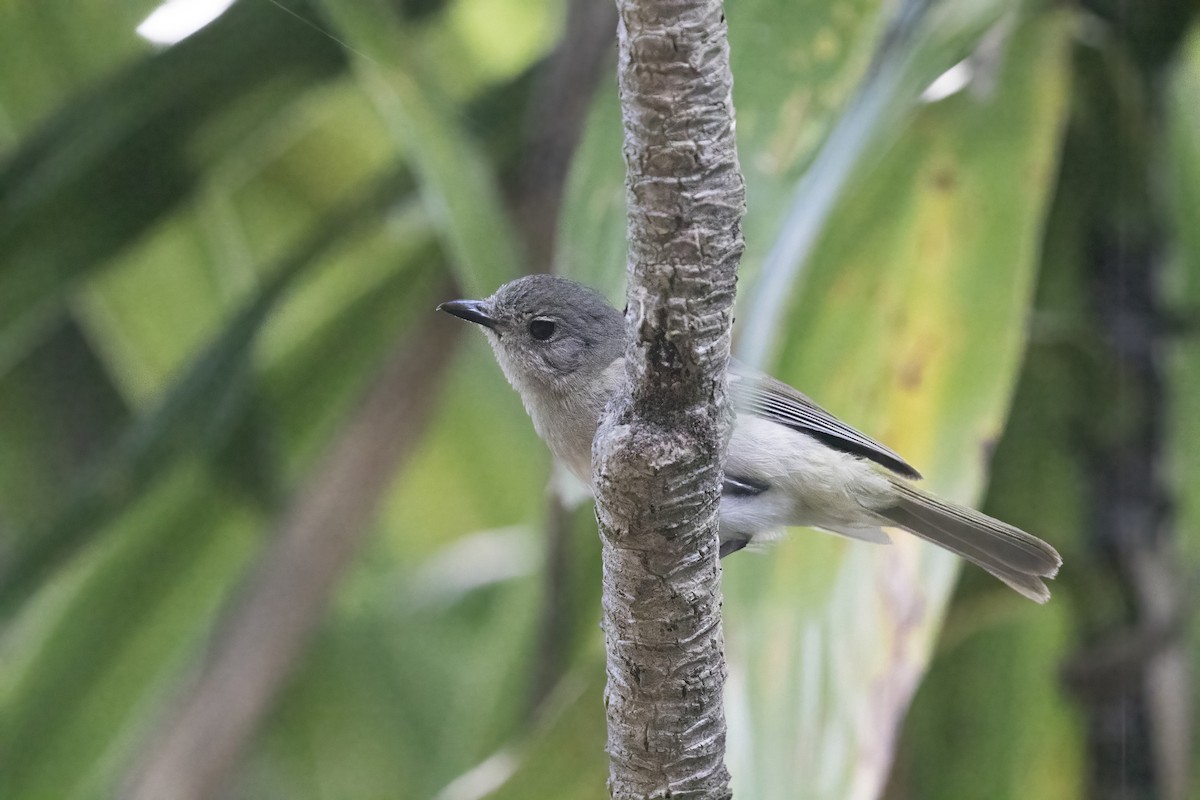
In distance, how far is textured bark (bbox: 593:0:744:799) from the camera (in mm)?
354

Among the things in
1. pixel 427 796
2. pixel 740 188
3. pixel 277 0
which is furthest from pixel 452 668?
pixel 740 188

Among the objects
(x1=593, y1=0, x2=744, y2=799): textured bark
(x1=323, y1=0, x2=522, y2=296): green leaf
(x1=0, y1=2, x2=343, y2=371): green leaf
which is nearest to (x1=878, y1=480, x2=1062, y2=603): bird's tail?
(x1=593, y1=0, x2=744, y2=799): textured bark

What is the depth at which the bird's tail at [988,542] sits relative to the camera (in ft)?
2.06

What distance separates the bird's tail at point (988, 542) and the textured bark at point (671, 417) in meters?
0.21

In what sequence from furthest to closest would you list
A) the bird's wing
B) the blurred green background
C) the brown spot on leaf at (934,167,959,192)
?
1. the brown spot on leaf at (934,167,959,192)
2. the blurred green background
3. the bird's wing

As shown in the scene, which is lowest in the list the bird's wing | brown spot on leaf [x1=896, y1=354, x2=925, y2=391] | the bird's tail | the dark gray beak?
the bird's tail

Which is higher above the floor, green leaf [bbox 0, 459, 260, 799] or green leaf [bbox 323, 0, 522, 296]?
green leaf [bbox 323, 0, 522, 296]

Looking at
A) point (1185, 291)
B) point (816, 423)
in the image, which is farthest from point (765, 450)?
point (1185, 291)

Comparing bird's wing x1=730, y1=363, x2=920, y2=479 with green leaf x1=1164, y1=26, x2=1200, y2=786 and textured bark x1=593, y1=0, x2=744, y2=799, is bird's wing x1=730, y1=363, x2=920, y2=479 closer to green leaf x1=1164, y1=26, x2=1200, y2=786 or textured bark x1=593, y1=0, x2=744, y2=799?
textured bark x1=593, y1=0, x2=744, y2=799

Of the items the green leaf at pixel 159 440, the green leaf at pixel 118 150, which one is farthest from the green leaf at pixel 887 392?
the green leaf at pixel 159 440

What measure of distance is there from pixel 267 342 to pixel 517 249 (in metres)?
0.59

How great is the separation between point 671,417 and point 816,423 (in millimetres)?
250

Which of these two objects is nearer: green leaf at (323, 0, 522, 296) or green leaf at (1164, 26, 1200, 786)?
green leaf at (323, 0, 522, 296)

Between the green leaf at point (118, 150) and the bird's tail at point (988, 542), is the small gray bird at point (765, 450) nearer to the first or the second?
the bird's tail at point (988, 542)
